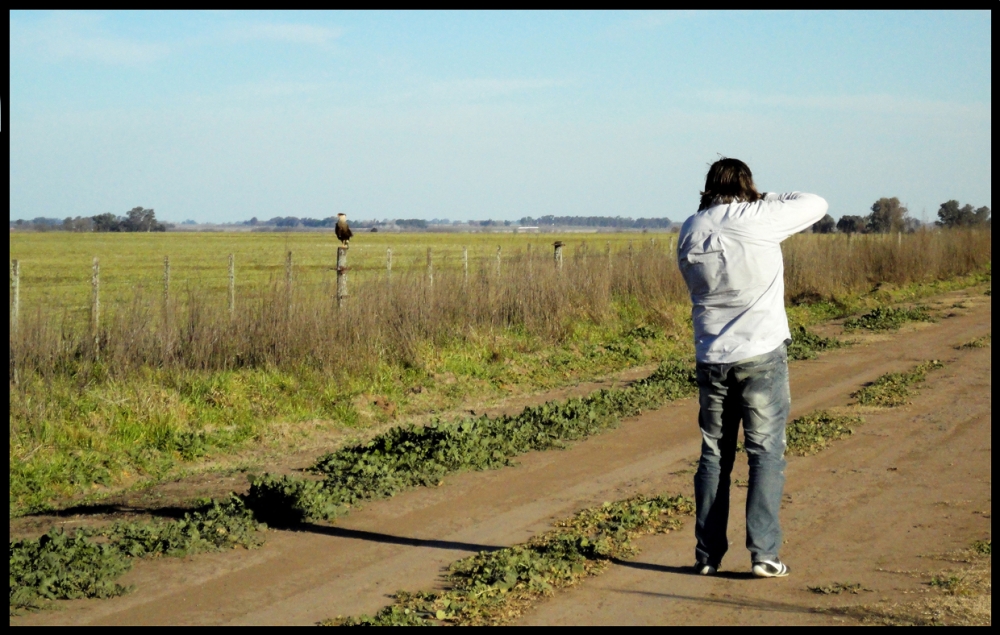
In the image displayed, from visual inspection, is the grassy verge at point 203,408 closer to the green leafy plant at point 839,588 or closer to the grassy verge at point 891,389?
the grassy verge at point 891,389

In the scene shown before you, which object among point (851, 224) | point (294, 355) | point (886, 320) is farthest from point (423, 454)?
point (851, 224)

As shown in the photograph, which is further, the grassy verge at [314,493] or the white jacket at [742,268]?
the grassy verge at [314,493]

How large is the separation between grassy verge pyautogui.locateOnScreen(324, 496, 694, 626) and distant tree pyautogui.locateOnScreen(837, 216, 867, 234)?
1450 inches

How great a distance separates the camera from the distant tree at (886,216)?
36.3 m

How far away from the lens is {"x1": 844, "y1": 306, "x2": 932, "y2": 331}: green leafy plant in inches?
670

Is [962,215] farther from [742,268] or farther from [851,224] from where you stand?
[742,268]

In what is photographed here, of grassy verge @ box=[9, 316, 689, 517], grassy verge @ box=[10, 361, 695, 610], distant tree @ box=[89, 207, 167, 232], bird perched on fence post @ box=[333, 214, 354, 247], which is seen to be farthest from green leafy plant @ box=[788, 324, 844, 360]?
distant tree @ box=[89, 207, 167, 232]

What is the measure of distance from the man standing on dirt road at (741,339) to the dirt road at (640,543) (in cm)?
36

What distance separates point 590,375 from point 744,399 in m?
8.72

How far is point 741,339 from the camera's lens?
4781 millimetres

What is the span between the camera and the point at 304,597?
4.86 metres

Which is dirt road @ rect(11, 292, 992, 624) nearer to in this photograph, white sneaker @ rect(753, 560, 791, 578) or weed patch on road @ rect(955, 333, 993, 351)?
white sneaker @ rect(753, 560, 791, 578)

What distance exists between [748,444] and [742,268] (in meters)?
0.92

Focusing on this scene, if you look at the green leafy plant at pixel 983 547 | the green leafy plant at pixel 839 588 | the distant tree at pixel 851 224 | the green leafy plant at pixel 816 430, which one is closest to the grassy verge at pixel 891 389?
the green leafy plant at pixel 816 430
